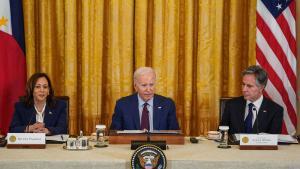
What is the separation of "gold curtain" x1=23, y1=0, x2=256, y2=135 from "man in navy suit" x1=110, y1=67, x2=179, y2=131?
1081 mm

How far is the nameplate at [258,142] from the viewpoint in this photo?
306 cm

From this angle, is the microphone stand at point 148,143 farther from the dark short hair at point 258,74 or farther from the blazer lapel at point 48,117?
the blazer lapel at point 48,117

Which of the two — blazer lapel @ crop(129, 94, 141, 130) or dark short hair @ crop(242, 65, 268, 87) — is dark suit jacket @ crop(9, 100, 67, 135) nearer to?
blazer lapel @ crop(129, 94, 141, 130)

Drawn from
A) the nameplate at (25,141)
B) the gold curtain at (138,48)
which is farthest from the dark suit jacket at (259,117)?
the nameplate at (25,141)

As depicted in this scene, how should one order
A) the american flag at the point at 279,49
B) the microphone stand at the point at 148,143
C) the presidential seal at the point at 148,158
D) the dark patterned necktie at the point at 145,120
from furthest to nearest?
the american flag at the point at 279,49 < the dark patterned necktie at the point at 145,120 < the microphone stand at the point at 148,143 < the presidential seal at the point at 148,158

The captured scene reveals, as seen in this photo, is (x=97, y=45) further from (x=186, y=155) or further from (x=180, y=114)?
(x=186, y=155)

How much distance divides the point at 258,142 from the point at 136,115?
114 cm

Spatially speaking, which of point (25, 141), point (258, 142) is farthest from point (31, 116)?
point (258, 142)

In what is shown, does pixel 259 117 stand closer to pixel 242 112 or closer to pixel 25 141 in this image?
pixel 242 112

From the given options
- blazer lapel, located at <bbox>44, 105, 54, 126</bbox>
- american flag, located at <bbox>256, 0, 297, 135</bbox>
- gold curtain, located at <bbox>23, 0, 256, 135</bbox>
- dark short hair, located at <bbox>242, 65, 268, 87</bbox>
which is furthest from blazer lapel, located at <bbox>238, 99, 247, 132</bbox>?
blazer lapel, located at <bbox>44, 105, 54, 126</bbox>

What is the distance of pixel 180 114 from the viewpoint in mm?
5109

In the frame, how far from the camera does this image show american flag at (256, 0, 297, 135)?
15.4 feet

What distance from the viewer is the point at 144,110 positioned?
12.7ft

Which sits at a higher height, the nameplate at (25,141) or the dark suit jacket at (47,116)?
the dark suit jacket at (47,116)
